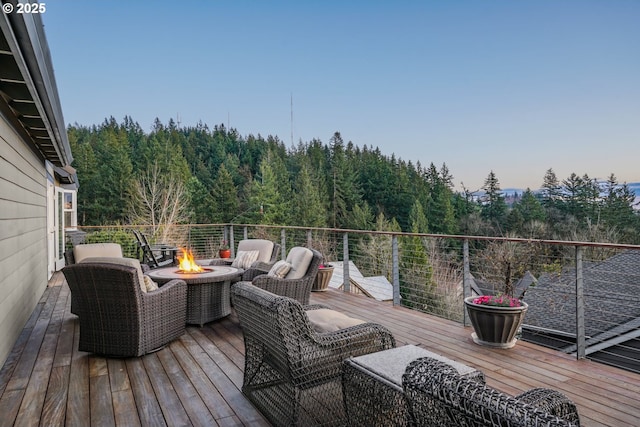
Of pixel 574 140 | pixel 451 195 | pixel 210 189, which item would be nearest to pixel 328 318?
pixel 574 140

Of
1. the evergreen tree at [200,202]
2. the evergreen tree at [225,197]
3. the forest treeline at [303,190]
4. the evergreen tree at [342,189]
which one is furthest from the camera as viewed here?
the evergreen tree at [342,189]

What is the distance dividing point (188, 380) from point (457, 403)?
8.02ft

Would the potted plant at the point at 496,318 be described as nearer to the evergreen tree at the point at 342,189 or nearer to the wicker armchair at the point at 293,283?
the wicker armchair at the point at 293,283

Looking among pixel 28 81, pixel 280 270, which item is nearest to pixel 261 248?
pixel 280 270

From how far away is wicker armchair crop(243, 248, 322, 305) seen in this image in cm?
420

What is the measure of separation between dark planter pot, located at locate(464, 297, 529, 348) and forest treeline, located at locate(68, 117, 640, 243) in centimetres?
1861

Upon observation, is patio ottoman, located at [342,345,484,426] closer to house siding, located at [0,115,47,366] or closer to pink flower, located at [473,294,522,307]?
pink flower, located at [473,294,522,307]

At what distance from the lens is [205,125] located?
40000mm

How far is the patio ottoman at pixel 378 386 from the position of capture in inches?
67.1

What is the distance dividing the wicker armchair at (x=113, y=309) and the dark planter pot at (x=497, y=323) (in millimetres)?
2829

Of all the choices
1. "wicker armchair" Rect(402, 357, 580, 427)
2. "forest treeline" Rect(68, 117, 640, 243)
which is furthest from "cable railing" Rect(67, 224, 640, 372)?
"forest treeline" Rect(68, 117, 640, 243)

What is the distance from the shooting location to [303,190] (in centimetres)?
3378

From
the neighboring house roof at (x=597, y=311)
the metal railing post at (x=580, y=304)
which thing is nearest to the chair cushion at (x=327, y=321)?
the metal railing post at (x=580, y=304)

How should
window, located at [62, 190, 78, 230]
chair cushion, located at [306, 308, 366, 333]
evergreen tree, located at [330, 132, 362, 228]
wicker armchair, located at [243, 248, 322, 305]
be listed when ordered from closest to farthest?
chair cushion, located at [306, 308, 366, 333]
wicker armchair, located at [243, 248, 322, 305]
window, located at [62, 190, 78, 230]
evergreen tree, located at [330, 132, 362, 228]
